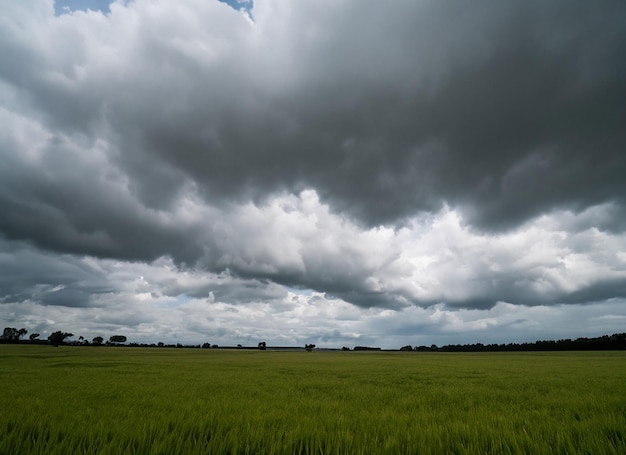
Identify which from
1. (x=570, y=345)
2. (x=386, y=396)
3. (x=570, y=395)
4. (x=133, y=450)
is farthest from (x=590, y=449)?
(x=570, y=345)

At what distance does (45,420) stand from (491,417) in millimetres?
8121

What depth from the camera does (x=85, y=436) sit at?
14.4 feet

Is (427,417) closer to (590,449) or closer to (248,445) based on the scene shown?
(590,449)

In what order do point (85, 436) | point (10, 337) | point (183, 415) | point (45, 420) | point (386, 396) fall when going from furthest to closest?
point (10, 337), point (386, 396), point (183, 415), point (45, 420), point (85, 436)

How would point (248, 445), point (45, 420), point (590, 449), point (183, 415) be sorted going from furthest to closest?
1. point (183, 415)
2. point (45, 420)
3. point (248, 445)
4. point (590, 449)

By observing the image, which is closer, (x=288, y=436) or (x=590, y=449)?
(x=590, y=449)

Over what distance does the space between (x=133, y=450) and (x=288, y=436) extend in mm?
1939

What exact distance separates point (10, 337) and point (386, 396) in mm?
247638

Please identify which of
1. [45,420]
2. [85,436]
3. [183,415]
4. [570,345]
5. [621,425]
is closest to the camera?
[85,436]

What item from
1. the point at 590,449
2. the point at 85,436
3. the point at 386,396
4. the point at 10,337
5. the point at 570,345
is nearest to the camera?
the point at 590,449

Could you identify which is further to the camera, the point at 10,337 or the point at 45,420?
the point at 10,337

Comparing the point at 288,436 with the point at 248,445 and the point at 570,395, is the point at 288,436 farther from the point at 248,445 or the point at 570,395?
the point at 570,395

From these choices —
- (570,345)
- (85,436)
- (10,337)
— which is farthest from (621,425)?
(10,337)

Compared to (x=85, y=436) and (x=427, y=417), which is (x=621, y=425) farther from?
(x=85, y=436)
